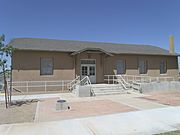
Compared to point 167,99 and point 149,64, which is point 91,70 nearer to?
point 149,64

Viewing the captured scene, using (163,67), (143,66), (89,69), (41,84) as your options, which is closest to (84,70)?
(89,69)

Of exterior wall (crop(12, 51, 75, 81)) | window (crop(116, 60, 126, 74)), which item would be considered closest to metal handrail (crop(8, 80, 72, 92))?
exterior wall (crop(12, 51, 75, 81))

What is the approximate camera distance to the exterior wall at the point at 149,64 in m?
19.1

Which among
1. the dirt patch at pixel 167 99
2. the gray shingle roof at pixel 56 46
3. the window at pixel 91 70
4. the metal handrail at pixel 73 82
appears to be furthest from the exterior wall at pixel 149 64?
the dirt patch at pixel 167 99

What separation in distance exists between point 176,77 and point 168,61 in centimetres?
236

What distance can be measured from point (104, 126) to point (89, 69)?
12589 millimetres

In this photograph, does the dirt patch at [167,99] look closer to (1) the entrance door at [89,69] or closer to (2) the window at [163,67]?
(1) the entrance door at [89,69]

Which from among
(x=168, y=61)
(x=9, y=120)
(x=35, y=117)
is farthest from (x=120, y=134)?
(x=168, y=61)

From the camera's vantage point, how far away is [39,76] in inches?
645

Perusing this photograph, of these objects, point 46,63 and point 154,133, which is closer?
point 154,133

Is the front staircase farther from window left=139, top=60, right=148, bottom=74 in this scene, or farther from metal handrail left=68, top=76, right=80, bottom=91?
window left=139, top=60, right=148, bottom=74

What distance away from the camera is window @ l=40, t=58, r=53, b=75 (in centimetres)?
1670

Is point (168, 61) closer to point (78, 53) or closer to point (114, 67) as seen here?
point (114, 67)

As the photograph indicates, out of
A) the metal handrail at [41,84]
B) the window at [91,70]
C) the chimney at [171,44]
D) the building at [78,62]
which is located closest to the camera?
the metal handrail at [41,84]
